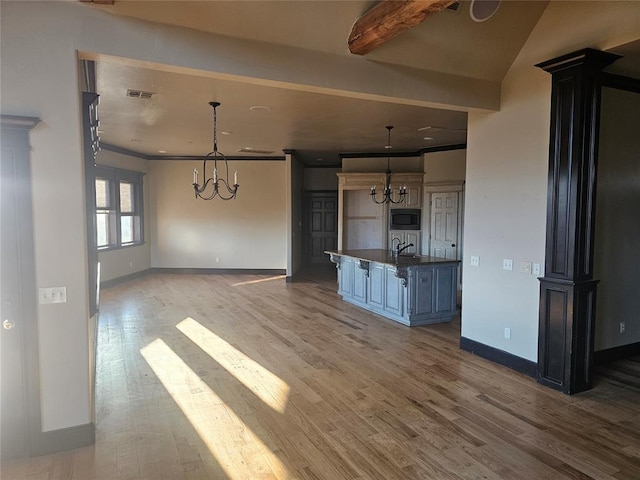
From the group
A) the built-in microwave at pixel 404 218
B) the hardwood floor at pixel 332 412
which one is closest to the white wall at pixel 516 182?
the hardwood floor at pixel 332 412

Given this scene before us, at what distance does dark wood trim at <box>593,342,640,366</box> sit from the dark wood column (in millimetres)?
711

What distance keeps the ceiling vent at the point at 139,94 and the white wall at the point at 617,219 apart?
4.68 m

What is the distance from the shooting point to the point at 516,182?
4031 mm

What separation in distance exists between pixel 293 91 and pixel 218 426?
3338 mm

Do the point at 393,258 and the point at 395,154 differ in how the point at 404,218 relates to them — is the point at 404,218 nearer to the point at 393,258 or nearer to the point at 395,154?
the point at 395,154

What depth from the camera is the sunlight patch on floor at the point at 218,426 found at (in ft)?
8.30

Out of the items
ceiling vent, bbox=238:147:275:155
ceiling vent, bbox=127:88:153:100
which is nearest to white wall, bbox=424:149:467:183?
ceiling vent, bbox=238:147:275:155

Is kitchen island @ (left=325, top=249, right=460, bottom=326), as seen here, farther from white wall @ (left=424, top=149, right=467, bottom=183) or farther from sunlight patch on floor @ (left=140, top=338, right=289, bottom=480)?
sunlight patch on floor @ (left=140, top=338, right=289, bottom=480)

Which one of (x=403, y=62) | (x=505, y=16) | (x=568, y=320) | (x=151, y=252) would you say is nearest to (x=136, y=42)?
(x=403, y=62)

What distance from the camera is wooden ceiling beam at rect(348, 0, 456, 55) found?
8.69ft

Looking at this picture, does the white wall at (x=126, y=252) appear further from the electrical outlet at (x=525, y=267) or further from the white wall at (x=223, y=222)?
the electrical outlet at (x=525, y=267)

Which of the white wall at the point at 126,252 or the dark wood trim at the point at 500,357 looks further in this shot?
the white wall at the point at 126,252

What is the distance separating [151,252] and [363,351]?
7.11 m

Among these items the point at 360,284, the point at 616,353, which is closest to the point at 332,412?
the point at 616,353
